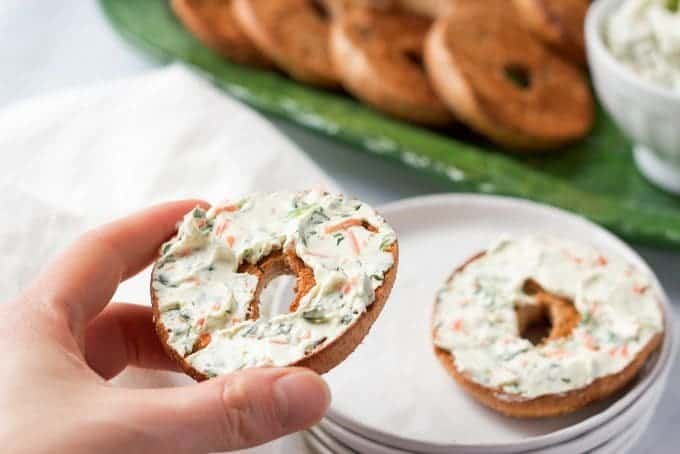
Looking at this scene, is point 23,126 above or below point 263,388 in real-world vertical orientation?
below

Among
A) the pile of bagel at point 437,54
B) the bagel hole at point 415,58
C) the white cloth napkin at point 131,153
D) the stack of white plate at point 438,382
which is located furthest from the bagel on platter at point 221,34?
the stack of white plate at point 438,382

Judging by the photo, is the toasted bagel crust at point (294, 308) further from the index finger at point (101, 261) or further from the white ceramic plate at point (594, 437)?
the white ceramic plate at point (594, 437)

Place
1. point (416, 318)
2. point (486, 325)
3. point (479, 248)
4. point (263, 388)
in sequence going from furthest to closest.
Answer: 1. point (479, 248)
2. point (416, 318)
3. point (486, 325)
4. point (263, 388)

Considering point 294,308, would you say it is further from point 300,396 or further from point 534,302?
point 534,302

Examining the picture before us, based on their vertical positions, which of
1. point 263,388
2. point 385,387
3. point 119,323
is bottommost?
point 385,387

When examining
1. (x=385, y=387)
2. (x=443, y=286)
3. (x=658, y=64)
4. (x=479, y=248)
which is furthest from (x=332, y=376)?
(x=658, y=64)

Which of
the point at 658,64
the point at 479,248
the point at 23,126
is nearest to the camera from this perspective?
the point at 479,248

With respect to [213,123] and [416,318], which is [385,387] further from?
[213,123]
